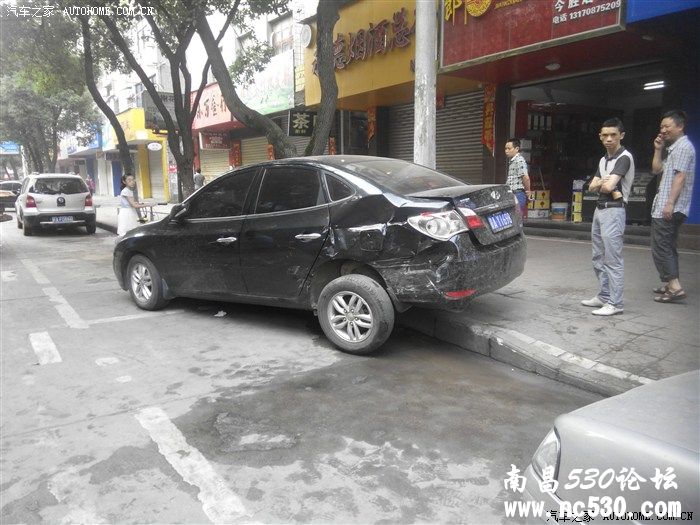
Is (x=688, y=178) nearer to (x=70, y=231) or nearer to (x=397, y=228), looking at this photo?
(x=397, y=228)

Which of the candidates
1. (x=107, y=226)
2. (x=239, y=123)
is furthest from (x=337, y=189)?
(x=239, y=123)

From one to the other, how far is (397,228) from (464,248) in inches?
20.8

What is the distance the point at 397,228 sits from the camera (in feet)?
13.6

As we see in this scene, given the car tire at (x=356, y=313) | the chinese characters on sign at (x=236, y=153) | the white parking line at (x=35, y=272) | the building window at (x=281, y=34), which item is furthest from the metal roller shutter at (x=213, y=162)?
the car tire at (x=356, y=313)

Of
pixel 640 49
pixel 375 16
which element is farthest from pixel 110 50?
pixel 640 49

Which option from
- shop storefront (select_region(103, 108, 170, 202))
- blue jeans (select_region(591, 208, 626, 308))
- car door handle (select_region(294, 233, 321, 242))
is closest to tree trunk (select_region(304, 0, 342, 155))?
car door handle (select_region(294, 233, 321, 242))

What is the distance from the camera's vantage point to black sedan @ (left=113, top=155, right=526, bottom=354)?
4090 millimetres

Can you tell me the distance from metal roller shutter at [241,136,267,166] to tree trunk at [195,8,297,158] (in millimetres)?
10067

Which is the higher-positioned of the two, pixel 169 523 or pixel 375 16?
pixel 375 16

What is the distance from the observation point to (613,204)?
4812 mm

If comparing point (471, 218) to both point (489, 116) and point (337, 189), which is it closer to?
point (337, 189)

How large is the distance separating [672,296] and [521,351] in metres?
2.07

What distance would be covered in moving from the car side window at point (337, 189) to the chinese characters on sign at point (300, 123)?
913cm

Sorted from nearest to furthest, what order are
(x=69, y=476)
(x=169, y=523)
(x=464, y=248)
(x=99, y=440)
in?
(x=169, y=523)
(x=69, y=476)
(x=99, y=440)
(x=464, y=248)
